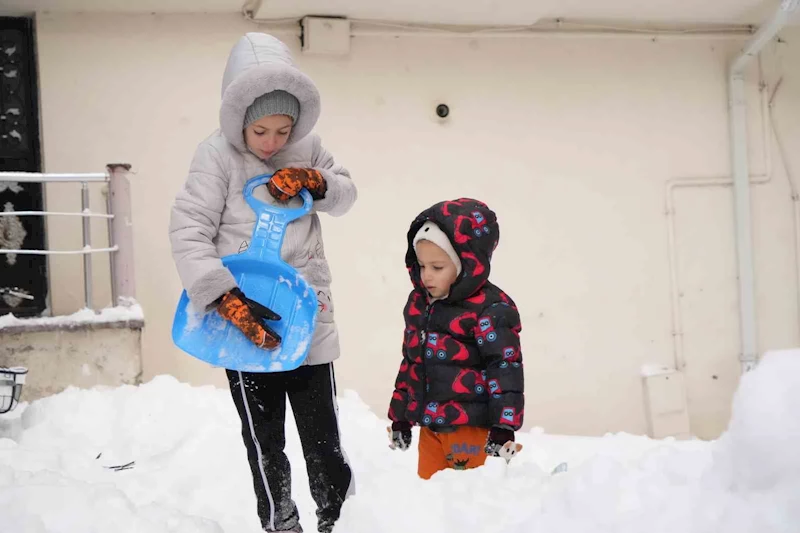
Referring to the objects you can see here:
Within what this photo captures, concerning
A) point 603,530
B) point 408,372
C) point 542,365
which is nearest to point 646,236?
point 542,365

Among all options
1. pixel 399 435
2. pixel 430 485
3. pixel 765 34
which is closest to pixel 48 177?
pixel 399 435

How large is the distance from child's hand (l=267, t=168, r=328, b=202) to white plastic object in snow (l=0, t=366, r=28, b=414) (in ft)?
6.50

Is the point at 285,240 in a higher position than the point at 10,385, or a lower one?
higher

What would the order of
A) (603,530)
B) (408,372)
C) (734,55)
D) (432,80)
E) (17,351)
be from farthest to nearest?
(734,55) → (432,80) → (17,351) → (408,372) → (603,530)

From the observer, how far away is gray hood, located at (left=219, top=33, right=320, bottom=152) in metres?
2.41

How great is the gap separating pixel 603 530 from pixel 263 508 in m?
1.14

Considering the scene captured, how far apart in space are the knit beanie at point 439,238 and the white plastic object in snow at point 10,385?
209cm

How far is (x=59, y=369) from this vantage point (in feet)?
13.4

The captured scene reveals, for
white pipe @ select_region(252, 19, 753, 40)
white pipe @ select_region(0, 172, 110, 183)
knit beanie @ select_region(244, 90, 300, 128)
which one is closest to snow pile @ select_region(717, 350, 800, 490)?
knit beanie @ select_region(244, 90, 300, 128)

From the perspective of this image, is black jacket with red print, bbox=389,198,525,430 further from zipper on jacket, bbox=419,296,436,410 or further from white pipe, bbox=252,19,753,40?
white pipe, bbox=252,19,753,40

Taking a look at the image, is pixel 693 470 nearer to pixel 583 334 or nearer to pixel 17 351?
pixel 17 351

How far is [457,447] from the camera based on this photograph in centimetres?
262

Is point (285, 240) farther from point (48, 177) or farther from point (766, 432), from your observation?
point (48, 177)

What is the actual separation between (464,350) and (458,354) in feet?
0.07
